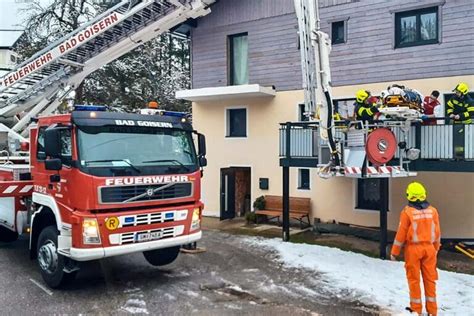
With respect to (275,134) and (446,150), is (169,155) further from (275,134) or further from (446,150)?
(275,134)

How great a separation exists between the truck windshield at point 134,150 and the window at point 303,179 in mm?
7261

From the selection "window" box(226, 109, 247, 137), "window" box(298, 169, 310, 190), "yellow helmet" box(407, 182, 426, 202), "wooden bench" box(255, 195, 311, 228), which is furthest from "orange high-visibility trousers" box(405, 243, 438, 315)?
"window" box(226, 109, 247, 137)

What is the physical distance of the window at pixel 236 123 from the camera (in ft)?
51.6

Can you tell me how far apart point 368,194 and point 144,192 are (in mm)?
8232

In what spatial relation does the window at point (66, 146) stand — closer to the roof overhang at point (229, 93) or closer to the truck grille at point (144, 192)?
the truck grille at point (144, 192)

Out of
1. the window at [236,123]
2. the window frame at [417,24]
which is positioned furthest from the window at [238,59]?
the window frame at [417,24]

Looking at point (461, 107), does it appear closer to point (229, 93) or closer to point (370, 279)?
point (370, 279)

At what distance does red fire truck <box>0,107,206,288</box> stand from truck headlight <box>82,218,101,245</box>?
0.01 meters

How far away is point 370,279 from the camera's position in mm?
7977

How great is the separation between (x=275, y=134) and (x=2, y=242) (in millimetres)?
8534

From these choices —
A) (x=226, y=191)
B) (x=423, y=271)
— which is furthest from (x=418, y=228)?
(x=226, y=191)

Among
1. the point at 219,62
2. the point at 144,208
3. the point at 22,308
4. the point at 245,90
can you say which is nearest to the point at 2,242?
the point at 22,308

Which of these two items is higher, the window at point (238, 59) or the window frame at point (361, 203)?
the window at point (238, 59)

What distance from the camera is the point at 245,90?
14.2 meters
